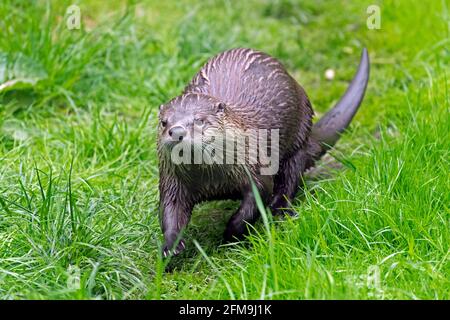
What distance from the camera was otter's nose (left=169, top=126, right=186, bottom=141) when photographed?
282cm

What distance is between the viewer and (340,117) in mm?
3865

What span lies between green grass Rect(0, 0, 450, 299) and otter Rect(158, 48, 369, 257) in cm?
12

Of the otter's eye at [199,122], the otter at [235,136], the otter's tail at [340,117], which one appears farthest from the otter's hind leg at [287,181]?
the otter's eye at [199,122]

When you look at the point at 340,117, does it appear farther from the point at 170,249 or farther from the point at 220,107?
the point at 170,249

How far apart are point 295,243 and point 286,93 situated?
0.73 meters

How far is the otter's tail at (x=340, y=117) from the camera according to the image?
3.79 metres

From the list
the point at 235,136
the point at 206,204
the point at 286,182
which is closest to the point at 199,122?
the point at 235,136

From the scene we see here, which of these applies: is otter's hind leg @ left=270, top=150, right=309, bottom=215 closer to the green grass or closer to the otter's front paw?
the green grass

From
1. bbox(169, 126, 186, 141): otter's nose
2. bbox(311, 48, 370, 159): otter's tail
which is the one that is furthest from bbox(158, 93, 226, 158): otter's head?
bbox(311, 48, 370, 159): otter's tail

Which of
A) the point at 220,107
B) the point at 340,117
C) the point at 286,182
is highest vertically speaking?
the point at 220,107

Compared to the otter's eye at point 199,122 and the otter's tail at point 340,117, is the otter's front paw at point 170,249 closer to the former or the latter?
the otter's eye at point 199,122

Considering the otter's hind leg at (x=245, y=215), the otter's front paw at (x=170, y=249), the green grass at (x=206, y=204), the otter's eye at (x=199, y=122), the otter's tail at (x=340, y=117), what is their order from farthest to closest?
the otter's tail at (x=340, y=117) → the otter's hind leg at (x=245, y=215) → the otter's front paw at (x=170, y=249) → the otter's eye at (x=199, y=122) → the green grass at (x=206, y=204)

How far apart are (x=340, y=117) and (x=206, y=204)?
2.38 ft
